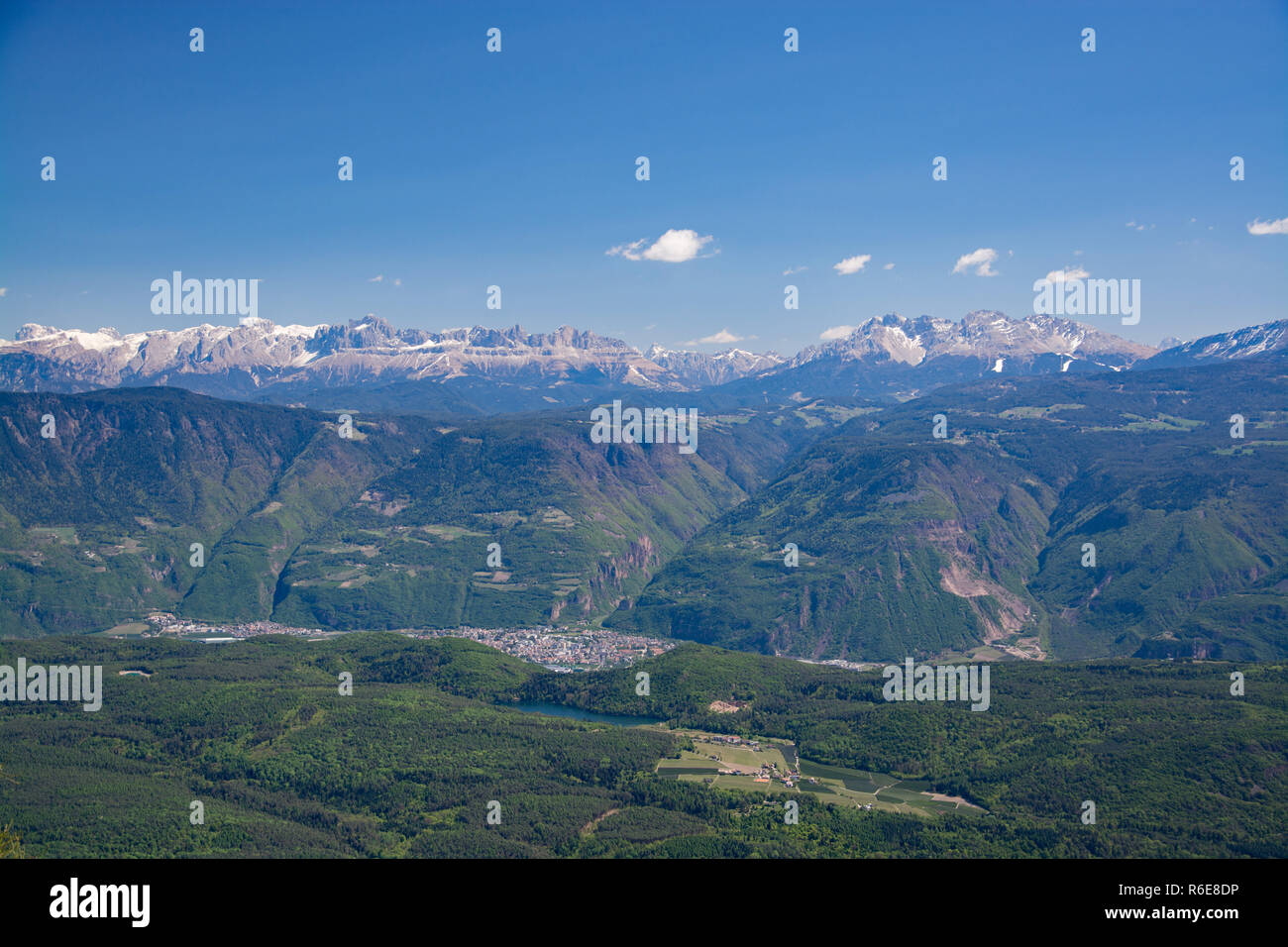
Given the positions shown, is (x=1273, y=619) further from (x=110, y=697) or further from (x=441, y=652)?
(x=110, y=697)

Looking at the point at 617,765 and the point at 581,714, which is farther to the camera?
the point at 581,714

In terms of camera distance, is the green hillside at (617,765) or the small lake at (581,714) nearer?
the green hillside at (617,765)

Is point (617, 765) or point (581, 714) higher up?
point (617, 765)

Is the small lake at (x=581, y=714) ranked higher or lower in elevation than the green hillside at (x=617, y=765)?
lower

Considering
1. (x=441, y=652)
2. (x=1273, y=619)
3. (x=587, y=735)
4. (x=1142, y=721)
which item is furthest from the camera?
(x=1273, y=619)

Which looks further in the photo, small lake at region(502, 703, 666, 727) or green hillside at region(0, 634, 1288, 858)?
small lake at region(502, 703, 666, 727)

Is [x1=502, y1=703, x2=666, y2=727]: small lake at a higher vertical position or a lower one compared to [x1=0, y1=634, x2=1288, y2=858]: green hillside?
lower
